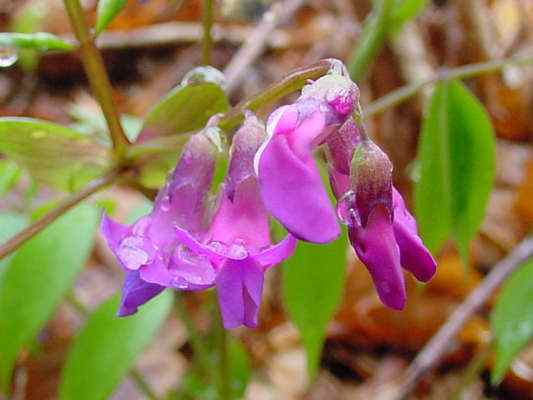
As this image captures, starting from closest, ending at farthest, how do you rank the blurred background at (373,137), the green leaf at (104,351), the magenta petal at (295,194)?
the magenta petal at (295,194) → the green leaf at (104,351) → the blurred background at (373,137)

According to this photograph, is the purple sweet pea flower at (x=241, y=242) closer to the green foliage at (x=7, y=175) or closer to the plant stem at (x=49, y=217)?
the plant stem at (x=49, y=217)

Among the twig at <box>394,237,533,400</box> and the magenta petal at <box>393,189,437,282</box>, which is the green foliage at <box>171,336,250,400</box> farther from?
the magenta petal at <box>393,189,437,282</box>

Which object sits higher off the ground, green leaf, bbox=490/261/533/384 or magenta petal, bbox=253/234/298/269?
magenta petal, bbox=253/234/298/269


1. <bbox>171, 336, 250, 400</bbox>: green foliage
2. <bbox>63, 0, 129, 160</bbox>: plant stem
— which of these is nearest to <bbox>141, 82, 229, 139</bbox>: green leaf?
<bbox>63, 0, 129, 160</bbox>: plant stem

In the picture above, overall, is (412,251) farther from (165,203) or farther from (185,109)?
(185,109)

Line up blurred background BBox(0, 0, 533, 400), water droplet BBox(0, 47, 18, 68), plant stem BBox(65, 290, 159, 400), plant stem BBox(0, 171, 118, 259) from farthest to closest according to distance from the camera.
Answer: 1. blurred background BBox(0, 0, 533, 400)
2. plant stem BBox(65, 290, 159, 400)
3. water droplet BBox(0, 47, 18, 68)
4. plant stem BBox(0, 171, 118, 259)

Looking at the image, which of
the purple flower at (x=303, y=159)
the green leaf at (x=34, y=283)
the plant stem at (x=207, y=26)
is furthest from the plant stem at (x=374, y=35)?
the purple flower at (x=303, y=159)
